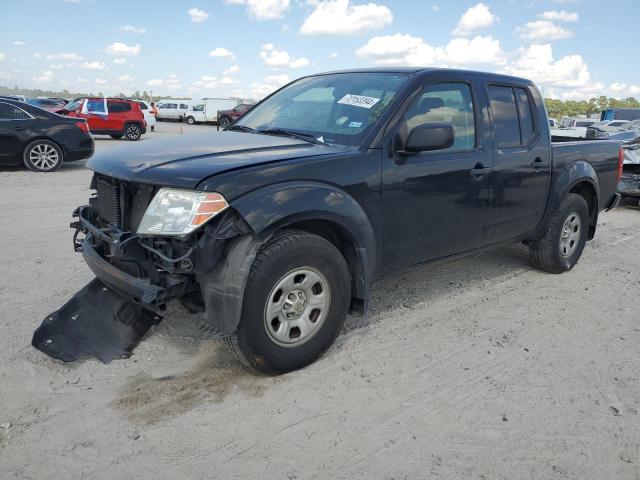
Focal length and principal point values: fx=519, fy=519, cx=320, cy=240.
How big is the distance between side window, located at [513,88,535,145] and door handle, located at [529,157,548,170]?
19 cm

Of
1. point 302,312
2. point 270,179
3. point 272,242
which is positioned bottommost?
point 302,312

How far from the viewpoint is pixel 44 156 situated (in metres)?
11.2

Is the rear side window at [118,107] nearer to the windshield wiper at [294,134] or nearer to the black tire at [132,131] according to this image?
the black tire at [132,131]

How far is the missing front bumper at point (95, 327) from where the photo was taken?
131 inches

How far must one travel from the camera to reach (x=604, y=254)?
642 cm

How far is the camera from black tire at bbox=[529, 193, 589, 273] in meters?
5.21

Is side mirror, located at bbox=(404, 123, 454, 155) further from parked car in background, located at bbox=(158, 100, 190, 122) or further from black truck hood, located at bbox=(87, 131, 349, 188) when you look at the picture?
parked car in background, located at bbox=(158, 100, 190, 122)

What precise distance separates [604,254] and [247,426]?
17.8 feet

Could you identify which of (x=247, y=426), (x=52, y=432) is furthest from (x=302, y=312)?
(x=52, y=432)

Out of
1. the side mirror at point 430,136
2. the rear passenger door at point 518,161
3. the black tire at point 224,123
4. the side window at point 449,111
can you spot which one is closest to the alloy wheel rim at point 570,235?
the rear passenger door at point 518,161

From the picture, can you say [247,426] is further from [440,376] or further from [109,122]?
[109,122]

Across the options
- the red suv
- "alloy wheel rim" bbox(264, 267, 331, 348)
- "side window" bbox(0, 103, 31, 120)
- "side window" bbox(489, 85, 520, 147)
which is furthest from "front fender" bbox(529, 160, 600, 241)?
the red suv

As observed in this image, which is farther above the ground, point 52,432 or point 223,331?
point 223,331

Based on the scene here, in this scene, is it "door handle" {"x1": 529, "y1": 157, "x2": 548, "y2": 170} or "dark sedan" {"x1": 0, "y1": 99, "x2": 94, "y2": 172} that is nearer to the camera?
"door handle" {"x1": 529, "y1": 157, "x2": 548, "y2": 170}
